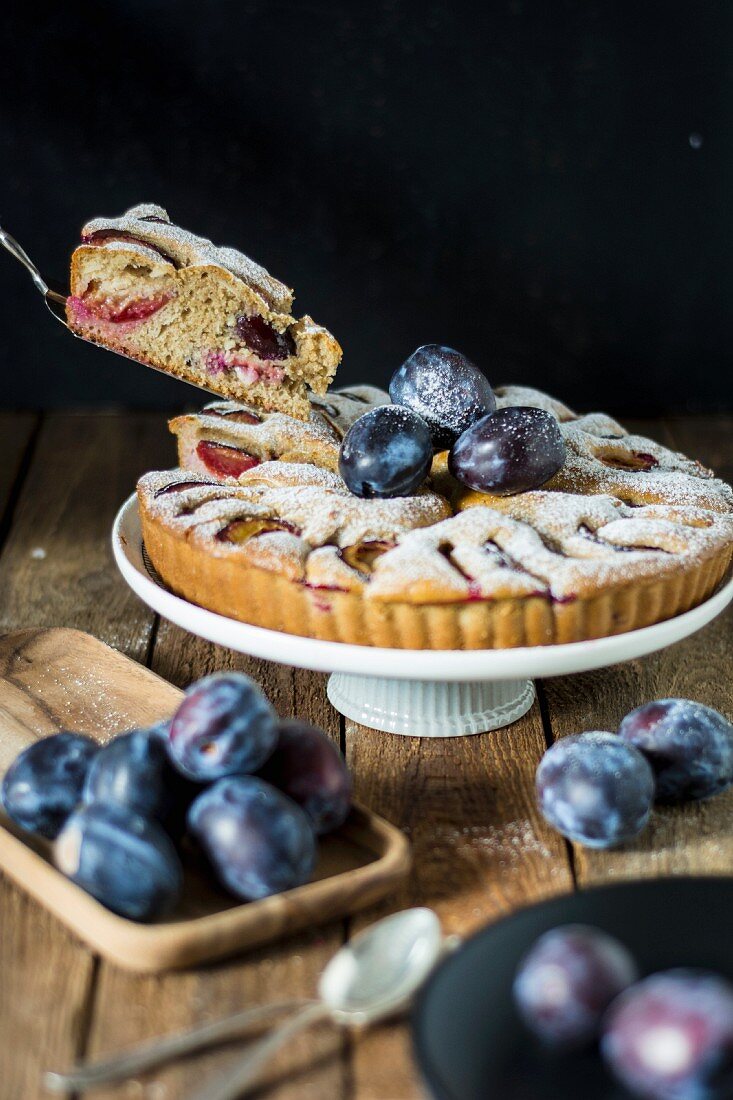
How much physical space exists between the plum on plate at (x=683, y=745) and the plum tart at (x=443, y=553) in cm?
11

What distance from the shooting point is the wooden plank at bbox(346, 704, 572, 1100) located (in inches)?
33.8

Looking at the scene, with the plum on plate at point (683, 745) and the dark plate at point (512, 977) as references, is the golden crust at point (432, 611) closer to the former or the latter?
the plum on plate at point (683, 745)

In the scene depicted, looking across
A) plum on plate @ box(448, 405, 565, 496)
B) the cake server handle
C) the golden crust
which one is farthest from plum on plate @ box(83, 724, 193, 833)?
the cake server handle

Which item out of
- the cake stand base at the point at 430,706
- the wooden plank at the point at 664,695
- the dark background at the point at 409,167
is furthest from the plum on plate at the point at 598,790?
the dark background at the point at 409,167

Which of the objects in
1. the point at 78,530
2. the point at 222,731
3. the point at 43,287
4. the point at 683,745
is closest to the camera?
the point at 222,731

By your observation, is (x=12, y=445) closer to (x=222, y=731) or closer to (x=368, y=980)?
(x=222, y=731)

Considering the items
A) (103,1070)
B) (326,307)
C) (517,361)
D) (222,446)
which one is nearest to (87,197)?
(326,307)

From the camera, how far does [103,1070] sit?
82cm

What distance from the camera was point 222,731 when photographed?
3.21 ft

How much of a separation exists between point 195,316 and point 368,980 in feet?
3.22

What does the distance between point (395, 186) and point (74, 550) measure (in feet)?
3.66

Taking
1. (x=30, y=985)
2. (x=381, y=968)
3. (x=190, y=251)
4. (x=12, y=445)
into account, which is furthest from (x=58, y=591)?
(x=381, y=968)

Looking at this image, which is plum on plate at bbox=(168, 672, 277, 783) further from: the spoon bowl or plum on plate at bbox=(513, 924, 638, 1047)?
plum on plate at bbox=(513, 924, 638, 1047)

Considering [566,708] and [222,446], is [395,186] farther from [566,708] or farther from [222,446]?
[566,708]
